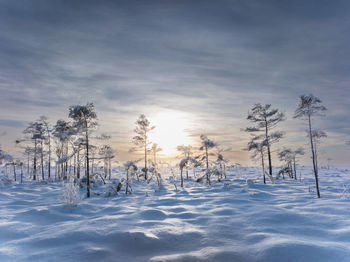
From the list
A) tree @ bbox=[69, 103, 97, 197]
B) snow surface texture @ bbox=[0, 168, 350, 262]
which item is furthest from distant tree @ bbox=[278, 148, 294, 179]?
tree @ bbox=[69, 103, 97, 197]

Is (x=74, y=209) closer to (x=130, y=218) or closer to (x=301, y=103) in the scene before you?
(x=130, y=218)

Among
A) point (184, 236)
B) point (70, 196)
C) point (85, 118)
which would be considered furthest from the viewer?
point (85, 118)

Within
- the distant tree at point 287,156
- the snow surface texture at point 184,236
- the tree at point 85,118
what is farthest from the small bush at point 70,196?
the distant tree at point 287,156

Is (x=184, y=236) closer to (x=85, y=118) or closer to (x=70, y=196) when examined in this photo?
(x=70, y=196)

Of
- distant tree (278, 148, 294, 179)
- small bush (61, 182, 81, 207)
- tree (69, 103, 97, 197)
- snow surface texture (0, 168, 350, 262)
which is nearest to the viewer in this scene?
snow surface texture (0, 168, 350, 262)

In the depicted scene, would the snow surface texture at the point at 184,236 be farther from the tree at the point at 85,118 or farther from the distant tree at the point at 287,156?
the distant tree at the point at 287,156

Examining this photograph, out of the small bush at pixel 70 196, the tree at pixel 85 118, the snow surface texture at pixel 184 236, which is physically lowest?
the snow surface texture at pixel 184 236

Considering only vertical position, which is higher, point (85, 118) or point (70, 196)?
point (85, 118)

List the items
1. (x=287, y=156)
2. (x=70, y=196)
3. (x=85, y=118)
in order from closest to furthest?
Answer: 1. (x=70, y=196)
2. (x=85, y=118)
3. (x=287, y=156)

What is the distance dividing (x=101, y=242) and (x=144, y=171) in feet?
78.3

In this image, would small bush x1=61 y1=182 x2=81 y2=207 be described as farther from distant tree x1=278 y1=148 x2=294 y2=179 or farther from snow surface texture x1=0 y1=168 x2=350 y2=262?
distant tree x1=278 y1=148 x2=294 y2=179

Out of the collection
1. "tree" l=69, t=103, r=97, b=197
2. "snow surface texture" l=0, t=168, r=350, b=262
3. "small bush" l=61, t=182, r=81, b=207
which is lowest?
"snow surface texture" l=0, t=168, r=350, b=262

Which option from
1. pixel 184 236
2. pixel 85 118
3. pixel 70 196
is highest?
pixel 85 118

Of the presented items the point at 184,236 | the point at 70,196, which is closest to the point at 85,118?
the point at 70,196
